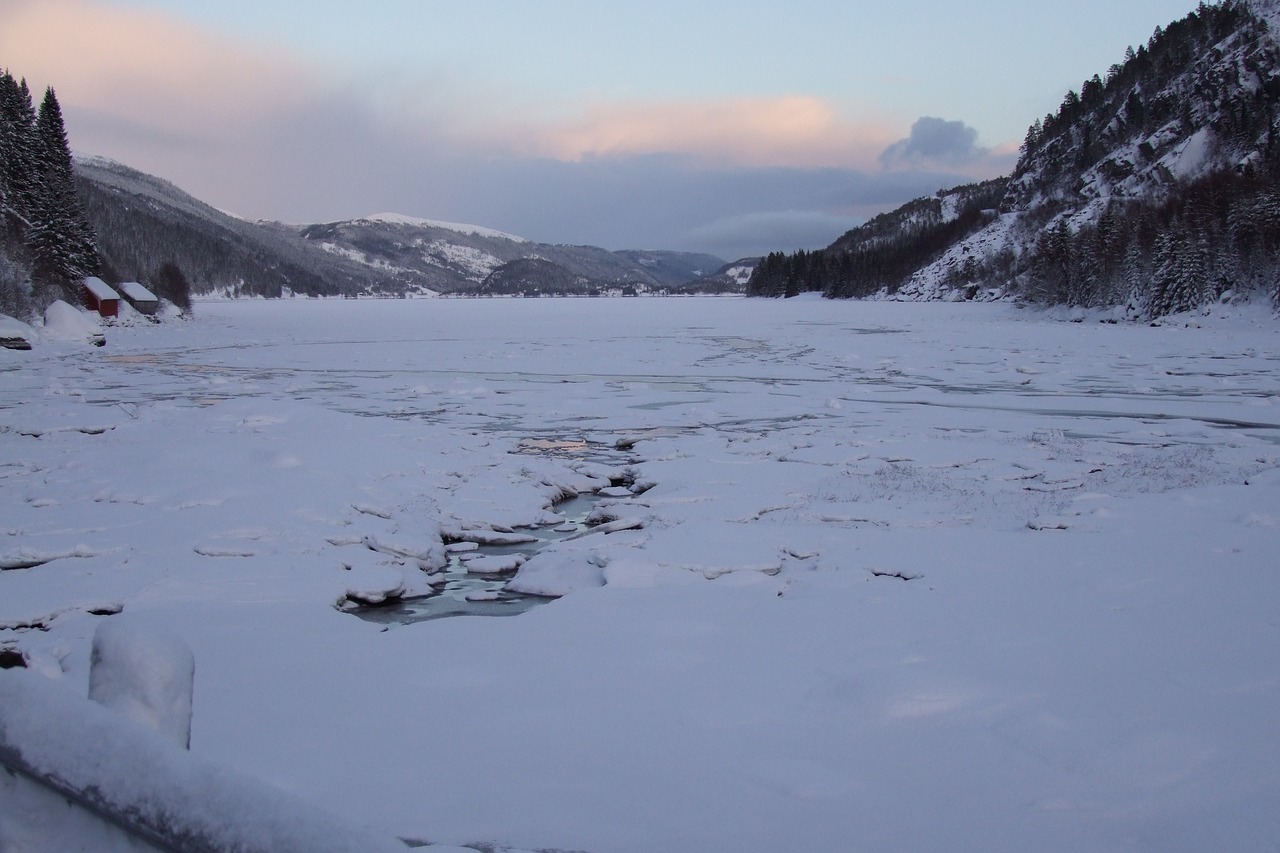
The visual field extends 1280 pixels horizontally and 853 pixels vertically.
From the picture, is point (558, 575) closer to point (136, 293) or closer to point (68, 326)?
point (68, 326)

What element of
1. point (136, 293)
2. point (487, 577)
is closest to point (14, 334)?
point (136, 293)

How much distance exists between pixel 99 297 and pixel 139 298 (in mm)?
8306

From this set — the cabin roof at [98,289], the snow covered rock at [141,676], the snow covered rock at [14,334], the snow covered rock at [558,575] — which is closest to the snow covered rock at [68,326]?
the snow covered rock at [14,334]

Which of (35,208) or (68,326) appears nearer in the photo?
(68,326)

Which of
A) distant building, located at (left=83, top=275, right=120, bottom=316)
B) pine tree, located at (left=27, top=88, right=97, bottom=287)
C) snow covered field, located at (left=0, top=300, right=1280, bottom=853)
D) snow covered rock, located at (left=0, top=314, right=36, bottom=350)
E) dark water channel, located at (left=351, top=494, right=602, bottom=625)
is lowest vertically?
dark water channel, located at (left=351, top=494, right=602, bottom=625)

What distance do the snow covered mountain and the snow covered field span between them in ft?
123

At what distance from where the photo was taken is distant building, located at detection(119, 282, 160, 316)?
183ft

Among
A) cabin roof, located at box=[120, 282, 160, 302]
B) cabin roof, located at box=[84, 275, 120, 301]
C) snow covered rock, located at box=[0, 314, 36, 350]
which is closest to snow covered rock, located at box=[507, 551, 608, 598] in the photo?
snow covered rock, located at box=[0, 314, 36, 350]

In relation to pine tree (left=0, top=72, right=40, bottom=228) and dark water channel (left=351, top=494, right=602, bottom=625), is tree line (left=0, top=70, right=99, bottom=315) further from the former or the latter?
dark water channel (left=351, top=494, right=602, bottom=625)

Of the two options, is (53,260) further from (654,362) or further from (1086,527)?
(1086,527)

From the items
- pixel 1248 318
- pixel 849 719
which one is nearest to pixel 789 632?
pixel 849 719

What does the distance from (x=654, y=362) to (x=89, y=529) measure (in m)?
21.6

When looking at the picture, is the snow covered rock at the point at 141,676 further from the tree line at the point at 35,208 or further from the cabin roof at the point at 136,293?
the cabin roof at the point at 136,293

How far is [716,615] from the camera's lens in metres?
6.64
